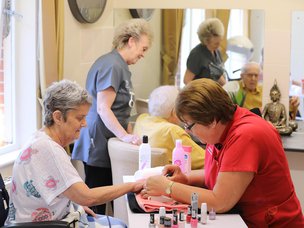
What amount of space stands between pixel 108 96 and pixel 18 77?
59 centimetres

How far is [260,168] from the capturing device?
198 cm

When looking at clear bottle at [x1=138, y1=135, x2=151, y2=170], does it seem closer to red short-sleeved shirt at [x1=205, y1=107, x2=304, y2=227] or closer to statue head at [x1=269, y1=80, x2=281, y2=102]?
red short-sleeved shirt at [x1=205, y1=107, x2=304, y2=227]

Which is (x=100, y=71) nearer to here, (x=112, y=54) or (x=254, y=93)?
(x=112, y=54)

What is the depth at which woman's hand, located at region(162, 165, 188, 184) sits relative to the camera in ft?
7.47

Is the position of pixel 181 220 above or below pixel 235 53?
below

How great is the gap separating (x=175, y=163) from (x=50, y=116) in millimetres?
627

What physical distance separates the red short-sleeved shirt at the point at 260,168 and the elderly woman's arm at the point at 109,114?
1102 mm

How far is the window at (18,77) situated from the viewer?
10.6 feet

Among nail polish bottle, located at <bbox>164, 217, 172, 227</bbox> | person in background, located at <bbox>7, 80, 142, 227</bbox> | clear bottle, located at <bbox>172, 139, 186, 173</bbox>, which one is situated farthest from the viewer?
clear bottle, located at <bbox>172, 139, 186, 173</bbox>

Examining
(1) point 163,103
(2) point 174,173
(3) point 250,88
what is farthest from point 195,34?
(2) point 174,173

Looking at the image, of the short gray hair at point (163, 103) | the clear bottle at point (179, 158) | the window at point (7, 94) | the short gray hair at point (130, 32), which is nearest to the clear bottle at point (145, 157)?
the clear bottle at point (179, 158)

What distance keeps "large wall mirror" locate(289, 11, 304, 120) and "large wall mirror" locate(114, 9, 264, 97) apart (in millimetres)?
223

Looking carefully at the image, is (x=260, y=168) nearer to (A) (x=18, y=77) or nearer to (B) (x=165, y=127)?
(B) (x=165, y=127)

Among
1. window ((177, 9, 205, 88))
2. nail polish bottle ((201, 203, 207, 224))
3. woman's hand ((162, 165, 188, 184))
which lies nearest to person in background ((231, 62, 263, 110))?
window ((177, 9, 205, 88))
